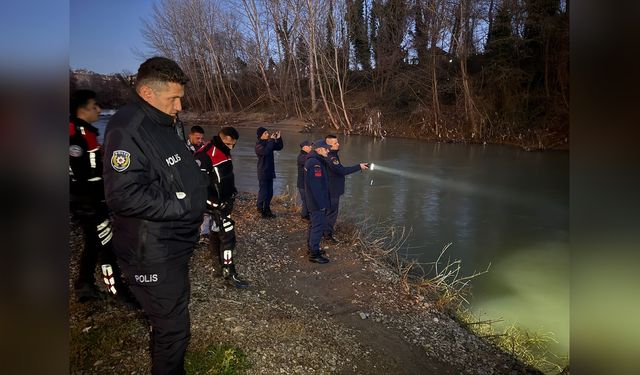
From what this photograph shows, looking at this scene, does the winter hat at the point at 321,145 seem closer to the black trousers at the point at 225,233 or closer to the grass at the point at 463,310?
the grass at the point at 463,310

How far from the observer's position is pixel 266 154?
373 inches

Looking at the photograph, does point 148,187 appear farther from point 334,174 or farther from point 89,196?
point 334,174

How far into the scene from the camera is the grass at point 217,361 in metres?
3.69

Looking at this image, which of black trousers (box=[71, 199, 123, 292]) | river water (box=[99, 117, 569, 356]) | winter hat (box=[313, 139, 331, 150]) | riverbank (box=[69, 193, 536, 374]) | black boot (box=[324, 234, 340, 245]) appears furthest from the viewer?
black boot (box=[324, 234, 340, 245])

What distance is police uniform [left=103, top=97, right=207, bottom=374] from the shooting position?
2.61 meters

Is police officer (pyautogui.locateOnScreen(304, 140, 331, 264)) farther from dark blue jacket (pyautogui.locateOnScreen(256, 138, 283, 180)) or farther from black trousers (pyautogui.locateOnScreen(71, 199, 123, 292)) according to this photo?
black trousers (pyautogui.locateOnScreen(71, 199, 123, 292))

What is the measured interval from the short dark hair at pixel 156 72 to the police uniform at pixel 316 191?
4.12m

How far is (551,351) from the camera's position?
5.93 m

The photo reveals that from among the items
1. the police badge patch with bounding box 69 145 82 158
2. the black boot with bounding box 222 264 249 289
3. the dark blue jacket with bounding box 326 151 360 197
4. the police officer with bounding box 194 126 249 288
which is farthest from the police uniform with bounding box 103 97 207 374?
the dark blue jacket with bounding box 326 151 360 197

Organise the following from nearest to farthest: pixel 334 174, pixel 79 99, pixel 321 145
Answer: pixel 79 99, pixel 321 145, pixel 334 174

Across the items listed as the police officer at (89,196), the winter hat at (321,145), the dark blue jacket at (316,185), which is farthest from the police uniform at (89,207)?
the winter hat at (321,145)

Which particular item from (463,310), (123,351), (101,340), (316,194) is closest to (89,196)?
(101,340)

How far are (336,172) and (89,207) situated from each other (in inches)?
168
